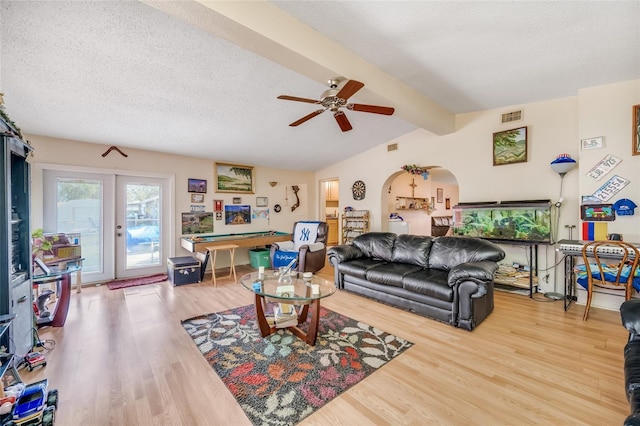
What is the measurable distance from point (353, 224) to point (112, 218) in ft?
15.7

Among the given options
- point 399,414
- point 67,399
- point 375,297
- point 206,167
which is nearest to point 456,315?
point 375,297

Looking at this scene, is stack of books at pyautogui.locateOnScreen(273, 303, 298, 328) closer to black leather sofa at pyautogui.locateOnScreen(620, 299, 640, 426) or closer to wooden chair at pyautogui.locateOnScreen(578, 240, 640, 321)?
black leather sofa at pyautogui.locateOnScreen(620, 299, 640, 426)

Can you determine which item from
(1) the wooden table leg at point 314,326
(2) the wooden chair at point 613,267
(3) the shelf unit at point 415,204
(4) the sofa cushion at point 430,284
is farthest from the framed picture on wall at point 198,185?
(2) the wooden chair at point 613,267

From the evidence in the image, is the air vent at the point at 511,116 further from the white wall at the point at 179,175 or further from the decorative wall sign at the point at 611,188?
the white wall at the point at 179,175

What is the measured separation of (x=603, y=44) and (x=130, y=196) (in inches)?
269

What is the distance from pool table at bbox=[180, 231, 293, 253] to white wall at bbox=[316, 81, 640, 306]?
3.09 meters

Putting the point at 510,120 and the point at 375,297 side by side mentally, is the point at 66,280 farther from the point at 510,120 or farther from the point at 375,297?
the point at 510,120

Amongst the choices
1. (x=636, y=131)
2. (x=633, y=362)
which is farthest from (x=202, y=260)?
(x=636, y=131)

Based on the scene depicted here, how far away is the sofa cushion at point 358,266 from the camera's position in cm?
369

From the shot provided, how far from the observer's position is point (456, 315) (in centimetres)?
280

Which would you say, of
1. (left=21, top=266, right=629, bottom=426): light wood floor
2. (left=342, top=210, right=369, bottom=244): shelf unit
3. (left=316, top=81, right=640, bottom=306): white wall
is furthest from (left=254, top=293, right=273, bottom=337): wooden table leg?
(left=316, top=81, right=640, bottom=306): white wall

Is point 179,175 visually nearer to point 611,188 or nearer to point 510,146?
point 510,146

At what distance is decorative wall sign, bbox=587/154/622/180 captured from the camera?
10.6 ft

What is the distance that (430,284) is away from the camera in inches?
117
